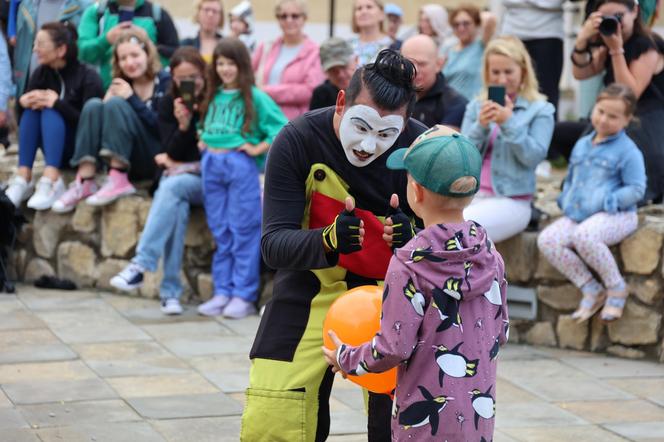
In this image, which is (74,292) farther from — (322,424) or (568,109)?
(568,109)

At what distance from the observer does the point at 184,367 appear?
20.6 feet

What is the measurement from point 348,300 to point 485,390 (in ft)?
1.64

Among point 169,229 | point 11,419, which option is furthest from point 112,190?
point 11,419

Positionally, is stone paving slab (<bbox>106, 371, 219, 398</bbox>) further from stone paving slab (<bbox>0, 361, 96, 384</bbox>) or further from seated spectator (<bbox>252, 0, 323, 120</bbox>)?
seated spectator (<bbox>252, 0, 323, 120</bbox>)

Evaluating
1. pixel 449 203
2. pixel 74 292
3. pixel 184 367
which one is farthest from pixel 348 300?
pixel 74 292

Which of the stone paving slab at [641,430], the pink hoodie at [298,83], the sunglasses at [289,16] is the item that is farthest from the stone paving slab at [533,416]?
the sunglasses at [289,16]

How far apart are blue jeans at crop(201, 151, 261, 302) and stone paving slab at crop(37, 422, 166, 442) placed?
7.87ft

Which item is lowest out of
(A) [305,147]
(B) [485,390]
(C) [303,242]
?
(B) [485,390]

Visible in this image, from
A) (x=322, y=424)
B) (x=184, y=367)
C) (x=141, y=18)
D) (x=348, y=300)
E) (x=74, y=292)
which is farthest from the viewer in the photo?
(x=141, y=18)

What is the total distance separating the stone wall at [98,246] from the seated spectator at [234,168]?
34cm

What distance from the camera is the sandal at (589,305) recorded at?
666 centimetres

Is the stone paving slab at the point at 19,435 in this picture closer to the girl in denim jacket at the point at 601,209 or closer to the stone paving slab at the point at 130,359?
the stone paving slab at the point at 130,359

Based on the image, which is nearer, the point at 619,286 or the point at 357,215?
the point at 357,215

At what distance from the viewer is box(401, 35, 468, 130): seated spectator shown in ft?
23.8
